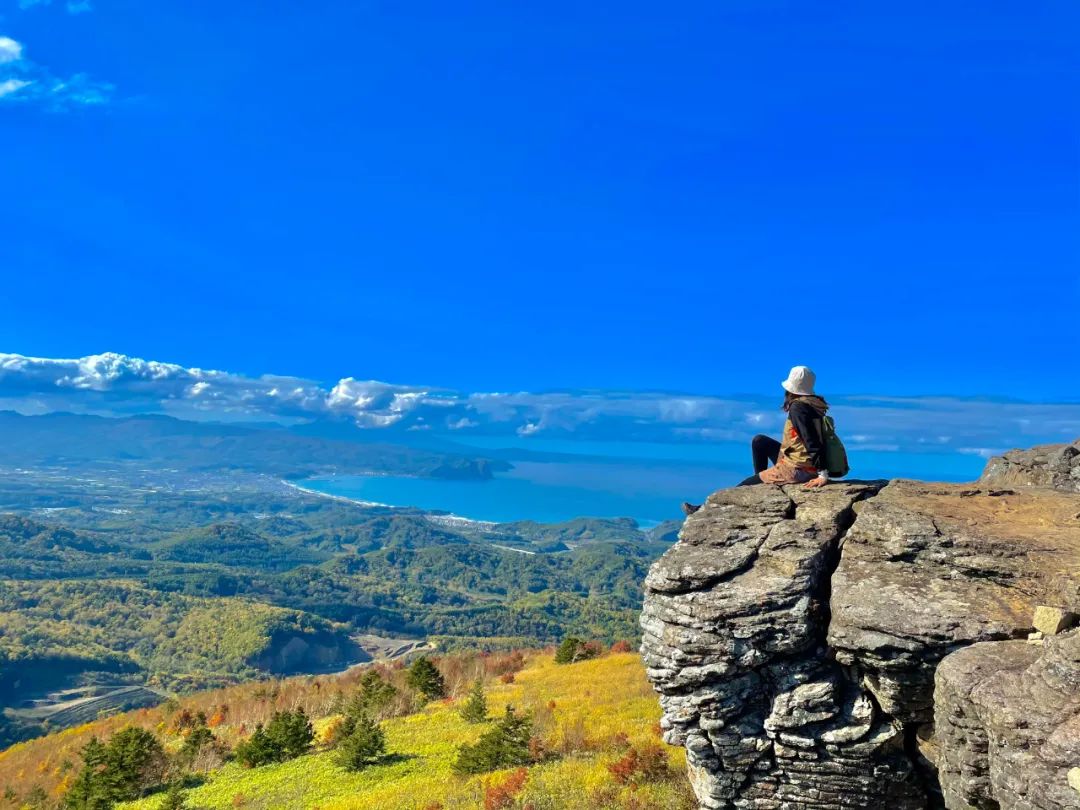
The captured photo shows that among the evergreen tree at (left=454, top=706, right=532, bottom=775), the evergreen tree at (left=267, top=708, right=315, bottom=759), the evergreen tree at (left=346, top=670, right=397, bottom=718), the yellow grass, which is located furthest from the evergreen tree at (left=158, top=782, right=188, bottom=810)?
the evergreen tree at (left=454, top=706, right=532, bottom=775)

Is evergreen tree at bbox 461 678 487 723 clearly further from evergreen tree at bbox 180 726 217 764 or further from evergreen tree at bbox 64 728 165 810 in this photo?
evergreen tree at bbox 64 728 165 810

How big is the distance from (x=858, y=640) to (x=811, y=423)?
14.6 ft

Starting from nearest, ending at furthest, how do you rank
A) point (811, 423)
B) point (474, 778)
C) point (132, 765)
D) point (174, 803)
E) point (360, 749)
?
point (811, 423) → point (174, 803) → point (474, 778) → point (360, 749) → point (132, 765)

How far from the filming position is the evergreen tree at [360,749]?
851 inches

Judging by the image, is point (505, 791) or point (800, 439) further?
point (505, 791)

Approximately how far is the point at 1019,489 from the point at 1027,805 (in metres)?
6.42

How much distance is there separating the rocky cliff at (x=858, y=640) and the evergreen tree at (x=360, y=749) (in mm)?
14236

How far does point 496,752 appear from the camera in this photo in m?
19.6

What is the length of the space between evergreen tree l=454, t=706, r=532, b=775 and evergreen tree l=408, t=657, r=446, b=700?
1135 cm

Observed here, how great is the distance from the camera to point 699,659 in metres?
10.3

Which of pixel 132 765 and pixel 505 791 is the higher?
pixel 505 791

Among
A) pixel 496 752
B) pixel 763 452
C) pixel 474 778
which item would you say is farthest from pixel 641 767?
pixel 763 452

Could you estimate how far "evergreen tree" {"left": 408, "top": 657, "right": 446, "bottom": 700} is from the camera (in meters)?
31.3

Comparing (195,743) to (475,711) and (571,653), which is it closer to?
(475,711)
